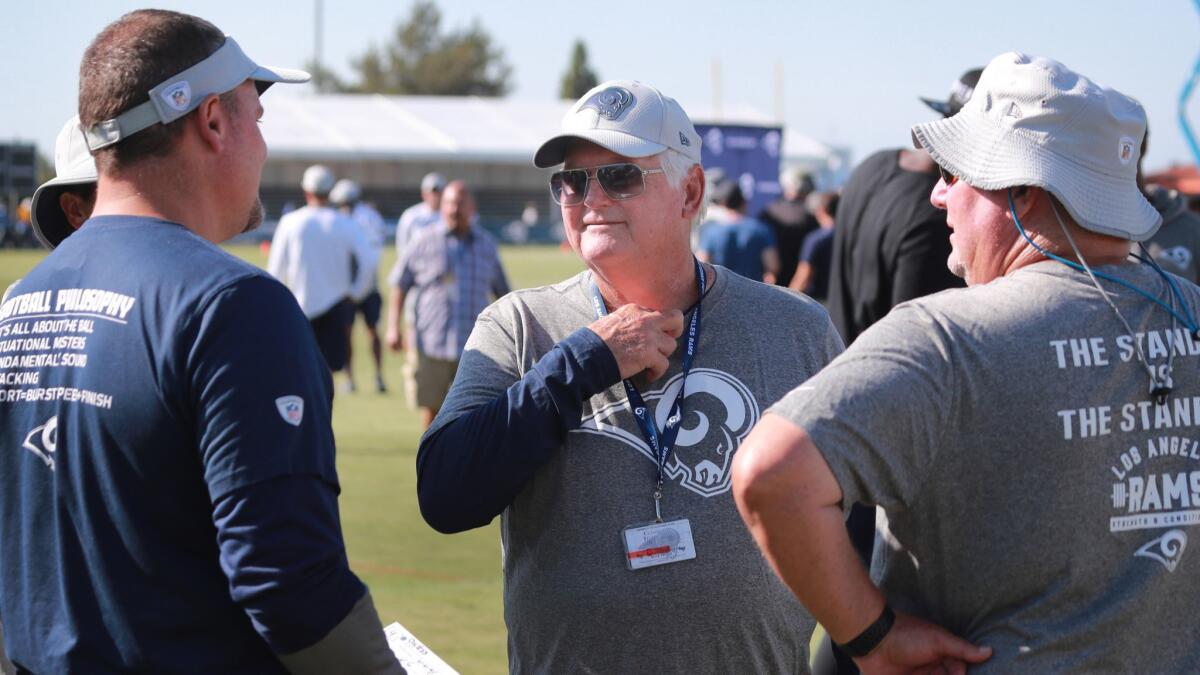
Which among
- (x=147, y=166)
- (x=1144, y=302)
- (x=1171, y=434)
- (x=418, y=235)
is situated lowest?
(x=418, y=235)

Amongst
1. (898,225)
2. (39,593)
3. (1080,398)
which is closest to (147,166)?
(39,593)

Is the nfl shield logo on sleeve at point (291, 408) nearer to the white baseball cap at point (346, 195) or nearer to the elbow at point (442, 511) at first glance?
the elbow at point (442, 511)

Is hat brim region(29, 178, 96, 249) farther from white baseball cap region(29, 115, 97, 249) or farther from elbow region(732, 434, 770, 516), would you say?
elbow region(732, 434, 770, 516)

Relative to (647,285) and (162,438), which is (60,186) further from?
(647,285)

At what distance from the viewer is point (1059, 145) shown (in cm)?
215

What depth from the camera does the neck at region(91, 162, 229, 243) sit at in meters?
2.34

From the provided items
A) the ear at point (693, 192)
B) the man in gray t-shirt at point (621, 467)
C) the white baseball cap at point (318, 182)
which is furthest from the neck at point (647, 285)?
the white baseball cap at point (318, 182)

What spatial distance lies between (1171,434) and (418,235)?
304 inches

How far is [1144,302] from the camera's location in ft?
7.07

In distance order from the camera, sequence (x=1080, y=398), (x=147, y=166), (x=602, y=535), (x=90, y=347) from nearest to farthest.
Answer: (x=1080, y=398)
(x=90, y=347)
(x=147, y=166)
(x=602, y=535)

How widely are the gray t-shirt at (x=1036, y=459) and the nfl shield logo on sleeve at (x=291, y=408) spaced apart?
0.78 meters

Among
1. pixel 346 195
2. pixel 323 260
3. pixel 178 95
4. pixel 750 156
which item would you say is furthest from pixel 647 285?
pixel 750 156

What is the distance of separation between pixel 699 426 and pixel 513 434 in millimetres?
428

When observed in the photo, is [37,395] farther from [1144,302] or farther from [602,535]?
[1144,302]
